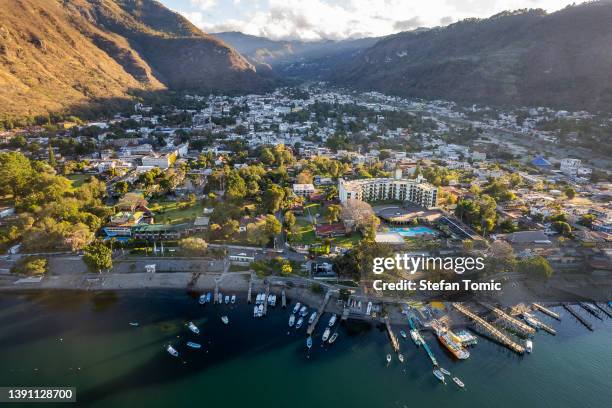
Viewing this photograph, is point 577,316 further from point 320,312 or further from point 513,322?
point 320,312

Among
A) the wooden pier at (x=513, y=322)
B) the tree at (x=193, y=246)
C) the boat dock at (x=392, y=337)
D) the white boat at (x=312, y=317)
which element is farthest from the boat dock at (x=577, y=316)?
the tree at (x=193, y=246)

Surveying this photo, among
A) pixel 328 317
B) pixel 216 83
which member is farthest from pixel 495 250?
pixel 216 83

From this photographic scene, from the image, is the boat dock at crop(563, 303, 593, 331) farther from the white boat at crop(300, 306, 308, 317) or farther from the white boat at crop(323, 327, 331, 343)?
the white boat at crop(300, 306, 308, 317)

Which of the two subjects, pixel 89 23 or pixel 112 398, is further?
pixel 89 23

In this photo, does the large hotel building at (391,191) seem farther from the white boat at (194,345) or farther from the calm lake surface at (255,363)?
the white boat at (194,345)

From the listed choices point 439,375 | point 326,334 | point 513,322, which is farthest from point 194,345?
point 513,322

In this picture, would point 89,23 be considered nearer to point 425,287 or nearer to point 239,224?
point 239,224
